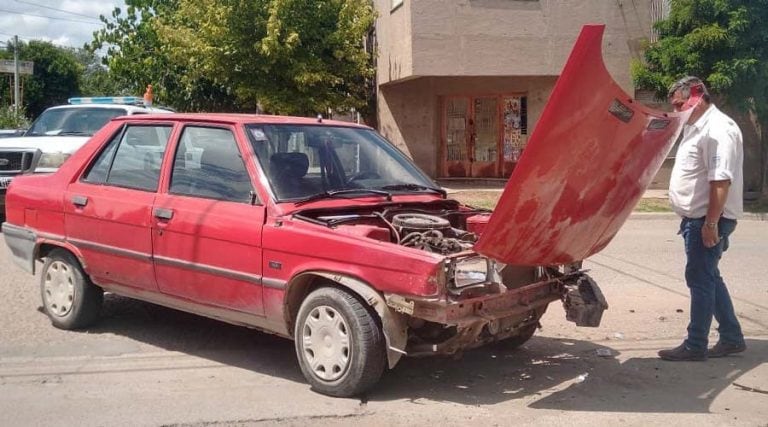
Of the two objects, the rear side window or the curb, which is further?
the curb

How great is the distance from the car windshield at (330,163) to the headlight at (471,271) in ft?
3.36

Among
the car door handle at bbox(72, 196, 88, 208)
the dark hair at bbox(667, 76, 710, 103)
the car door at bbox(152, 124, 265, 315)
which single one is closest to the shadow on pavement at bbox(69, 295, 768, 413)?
the car door at bbox(152, 124, 265, 315)

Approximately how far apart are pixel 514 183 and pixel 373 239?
2.94 feet

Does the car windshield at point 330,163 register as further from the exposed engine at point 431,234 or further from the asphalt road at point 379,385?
the asphalt road at point 379,385

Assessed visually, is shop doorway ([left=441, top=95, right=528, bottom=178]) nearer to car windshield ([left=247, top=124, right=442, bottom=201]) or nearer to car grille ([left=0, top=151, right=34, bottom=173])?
car grille ([left=0, top=151, right=34, bottom=173])

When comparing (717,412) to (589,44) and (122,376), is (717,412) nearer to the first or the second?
(589,44)

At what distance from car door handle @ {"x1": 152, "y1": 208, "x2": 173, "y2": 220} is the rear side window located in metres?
0.24

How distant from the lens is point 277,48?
707 inches

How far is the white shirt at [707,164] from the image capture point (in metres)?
5.44

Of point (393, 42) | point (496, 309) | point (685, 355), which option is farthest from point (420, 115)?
point (496, 309)

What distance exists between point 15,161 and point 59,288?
603 centimetres

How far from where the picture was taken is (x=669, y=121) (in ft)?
15.4

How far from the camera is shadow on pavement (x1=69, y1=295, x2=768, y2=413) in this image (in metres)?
5.00

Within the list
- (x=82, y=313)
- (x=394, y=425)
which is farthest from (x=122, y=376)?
(x=394, y=425)
